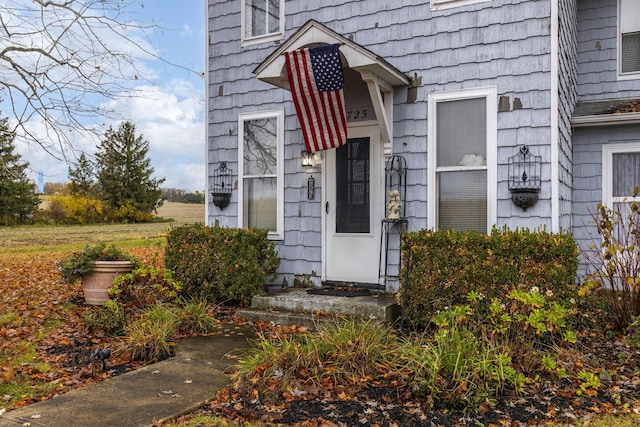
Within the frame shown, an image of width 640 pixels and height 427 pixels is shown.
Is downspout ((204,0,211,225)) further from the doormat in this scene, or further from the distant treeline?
the distant treeline

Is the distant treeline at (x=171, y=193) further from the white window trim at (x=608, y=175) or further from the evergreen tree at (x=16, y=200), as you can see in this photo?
the white window trim at (x=608, y=175)

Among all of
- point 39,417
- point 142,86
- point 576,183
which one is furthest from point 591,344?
point 142,86

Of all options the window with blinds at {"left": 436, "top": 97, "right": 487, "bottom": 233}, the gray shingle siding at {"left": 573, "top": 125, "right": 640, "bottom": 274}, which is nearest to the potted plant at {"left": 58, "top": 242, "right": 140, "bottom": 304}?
the window with blinds at {"left": 436, "top": 97, "right": 487, "bottom": 233}

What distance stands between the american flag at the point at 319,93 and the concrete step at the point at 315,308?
6.15ft

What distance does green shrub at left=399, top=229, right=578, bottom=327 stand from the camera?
498 cm

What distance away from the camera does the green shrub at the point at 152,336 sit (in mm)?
4727

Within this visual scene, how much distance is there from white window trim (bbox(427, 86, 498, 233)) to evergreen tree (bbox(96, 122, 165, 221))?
2640cm

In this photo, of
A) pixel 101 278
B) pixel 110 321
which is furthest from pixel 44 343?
pixel 101 278

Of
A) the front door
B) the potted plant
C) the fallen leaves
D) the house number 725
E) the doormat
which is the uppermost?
the house number 725

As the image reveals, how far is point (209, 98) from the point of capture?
→ 7.96m

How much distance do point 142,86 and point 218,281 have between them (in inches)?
150

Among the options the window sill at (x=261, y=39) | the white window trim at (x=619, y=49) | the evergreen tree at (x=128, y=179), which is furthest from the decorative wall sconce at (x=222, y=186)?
the evergreen tree at (x=128, y=179)

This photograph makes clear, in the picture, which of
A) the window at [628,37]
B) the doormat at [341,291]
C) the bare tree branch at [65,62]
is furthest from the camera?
the bare tree branch at [65,62]

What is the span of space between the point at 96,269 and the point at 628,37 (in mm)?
8345
